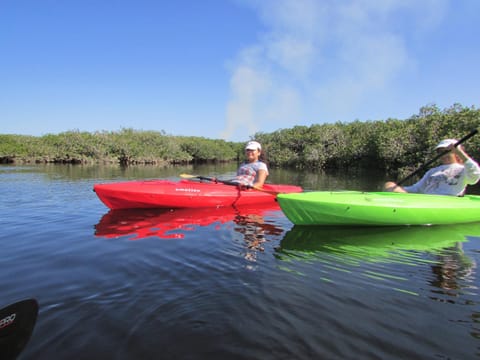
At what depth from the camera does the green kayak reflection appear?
4.49 m

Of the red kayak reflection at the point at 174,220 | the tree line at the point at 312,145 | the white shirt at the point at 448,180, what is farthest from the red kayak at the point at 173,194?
the tree line at the point at 312,145

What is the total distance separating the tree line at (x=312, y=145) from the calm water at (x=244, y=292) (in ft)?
64.1

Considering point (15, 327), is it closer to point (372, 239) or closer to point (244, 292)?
point (244, 292)

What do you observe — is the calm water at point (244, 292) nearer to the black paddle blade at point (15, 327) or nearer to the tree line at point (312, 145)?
the black paddle blade at point (15, 327)

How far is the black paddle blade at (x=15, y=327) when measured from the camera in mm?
1780

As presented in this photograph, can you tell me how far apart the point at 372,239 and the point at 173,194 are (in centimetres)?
462

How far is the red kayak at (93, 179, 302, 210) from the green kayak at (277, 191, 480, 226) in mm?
1781

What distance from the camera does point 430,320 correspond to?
99.8 inches

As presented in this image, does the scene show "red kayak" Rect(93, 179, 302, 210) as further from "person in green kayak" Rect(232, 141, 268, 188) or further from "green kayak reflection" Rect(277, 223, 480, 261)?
"green kayak reflection" Rect(277, 223, 480, 261)

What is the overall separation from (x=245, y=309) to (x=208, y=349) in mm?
603

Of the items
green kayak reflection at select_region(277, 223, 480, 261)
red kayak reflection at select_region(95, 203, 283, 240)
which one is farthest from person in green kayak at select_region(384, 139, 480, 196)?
red kayak reflection at select_region(95, 203, 283, 240)

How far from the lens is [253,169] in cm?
779

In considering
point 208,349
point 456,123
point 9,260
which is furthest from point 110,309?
point 456,123

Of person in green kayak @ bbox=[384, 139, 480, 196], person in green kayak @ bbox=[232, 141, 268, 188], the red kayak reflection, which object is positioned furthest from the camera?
person in green kayak @ bbox=[232, 141, 268, 188]
